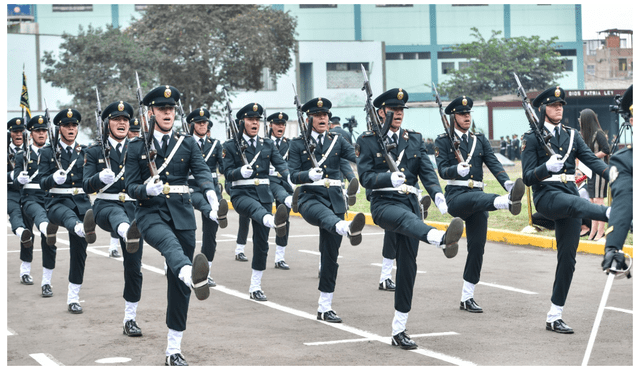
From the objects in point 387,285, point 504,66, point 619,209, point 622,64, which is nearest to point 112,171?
point 387,285

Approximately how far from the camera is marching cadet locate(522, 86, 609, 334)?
8.20 m

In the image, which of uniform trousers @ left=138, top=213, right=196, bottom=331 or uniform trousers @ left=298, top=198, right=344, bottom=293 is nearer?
uniform trousers @ left=138, top=213, right=196, bottom=331

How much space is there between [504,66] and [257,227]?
49.5 metres

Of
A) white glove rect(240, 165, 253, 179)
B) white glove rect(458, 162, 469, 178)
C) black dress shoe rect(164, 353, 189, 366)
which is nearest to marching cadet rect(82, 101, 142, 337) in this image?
Answer: white glove rect(240, 165, 253, 179)

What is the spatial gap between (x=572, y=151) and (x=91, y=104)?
30.8 meters

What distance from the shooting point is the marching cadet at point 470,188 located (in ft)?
30.8

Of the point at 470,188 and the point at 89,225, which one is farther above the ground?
the point at 470,188

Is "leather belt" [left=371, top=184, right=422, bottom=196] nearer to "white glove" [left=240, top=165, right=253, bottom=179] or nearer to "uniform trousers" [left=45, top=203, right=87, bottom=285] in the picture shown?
"white glove" [left=240, top=165, right=253, bottom=179]

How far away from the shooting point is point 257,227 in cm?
1106

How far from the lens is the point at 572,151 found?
858cm

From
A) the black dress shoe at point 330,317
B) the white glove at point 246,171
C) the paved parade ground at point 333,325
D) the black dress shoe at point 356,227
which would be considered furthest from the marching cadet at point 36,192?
the black dress shoe at point 356,227

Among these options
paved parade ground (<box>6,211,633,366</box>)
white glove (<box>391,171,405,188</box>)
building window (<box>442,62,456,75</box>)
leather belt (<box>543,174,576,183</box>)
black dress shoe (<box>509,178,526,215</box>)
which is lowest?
paved parade ground (<box>6,211,633,366</box>)

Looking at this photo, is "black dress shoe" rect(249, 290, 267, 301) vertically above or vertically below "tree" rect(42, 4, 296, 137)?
below

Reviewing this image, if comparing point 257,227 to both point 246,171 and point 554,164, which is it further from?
point 554,164
